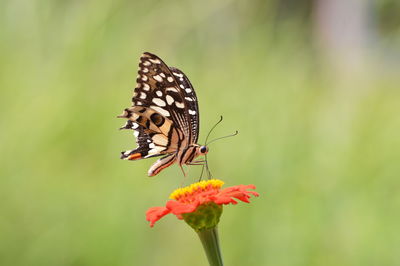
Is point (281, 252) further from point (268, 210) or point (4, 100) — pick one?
point (4, 100)

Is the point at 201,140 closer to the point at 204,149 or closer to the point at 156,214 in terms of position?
the point at 204,149

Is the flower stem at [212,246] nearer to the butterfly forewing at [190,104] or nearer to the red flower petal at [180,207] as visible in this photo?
the red flower petal at [180,207]

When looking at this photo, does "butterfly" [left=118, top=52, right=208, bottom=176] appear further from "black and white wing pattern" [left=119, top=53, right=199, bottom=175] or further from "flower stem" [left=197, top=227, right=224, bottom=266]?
"flower stem" [left=197, top=227, right=224, bottom=266]

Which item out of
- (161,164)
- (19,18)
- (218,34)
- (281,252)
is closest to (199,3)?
(218,34)

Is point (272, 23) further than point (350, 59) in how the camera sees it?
No

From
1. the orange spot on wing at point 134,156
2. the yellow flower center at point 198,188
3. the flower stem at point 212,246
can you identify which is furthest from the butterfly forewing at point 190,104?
the flower stem at point 212,246

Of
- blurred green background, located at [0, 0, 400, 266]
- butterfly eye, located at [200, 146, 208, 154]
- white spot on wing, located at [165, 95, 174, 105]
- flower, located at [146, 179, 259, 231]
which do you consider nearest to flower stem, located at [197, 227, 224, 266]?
flower, located at [146, 179, 259, 231]
